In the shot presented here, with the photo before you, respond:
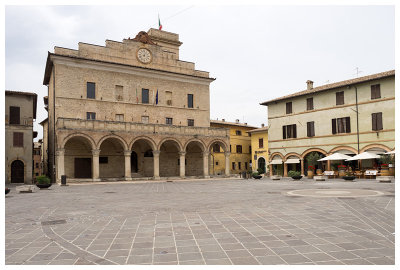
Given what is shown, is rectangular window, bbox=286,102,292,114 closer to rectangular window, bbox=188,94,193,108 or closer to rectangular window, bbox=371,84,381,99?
rectangular window, bbox=371,84,381,99

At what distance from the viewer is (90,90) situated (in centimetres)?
3141

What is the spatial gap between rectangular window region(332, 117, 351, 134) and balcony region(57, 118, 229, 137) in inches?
Result: 450

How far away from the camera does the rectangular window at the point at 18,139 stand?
31.3 m

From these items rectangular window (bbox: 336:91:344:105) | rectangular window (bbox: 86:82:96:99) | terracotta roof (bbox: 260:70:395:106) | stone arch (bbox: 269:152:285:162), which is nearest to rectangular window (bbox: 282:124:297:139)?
stone arch (bbox: 269:152:285:162)

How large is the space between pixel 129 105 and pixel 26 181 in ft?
41.7

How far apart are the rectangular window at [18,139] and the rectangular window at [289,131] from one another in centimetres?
2881

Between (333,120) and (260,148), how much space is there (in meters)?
14.9

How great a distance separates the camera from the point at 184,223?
7504 millimetres

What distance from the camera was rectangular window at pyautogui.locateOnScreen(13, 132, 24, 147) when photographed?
31.3m

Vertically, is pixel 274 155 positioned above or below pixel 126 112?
below

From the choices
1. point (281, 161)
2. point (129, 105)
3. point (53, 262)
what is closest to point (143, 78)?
point (129, 105)

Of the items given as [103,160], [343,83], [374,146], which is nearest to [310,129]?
[343,83]

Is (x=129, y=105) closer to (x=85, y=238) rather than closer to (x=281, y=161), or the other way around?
(x=281, y=161)

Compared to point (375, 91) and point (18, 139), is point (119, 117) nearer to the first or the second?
point (18, 139)
